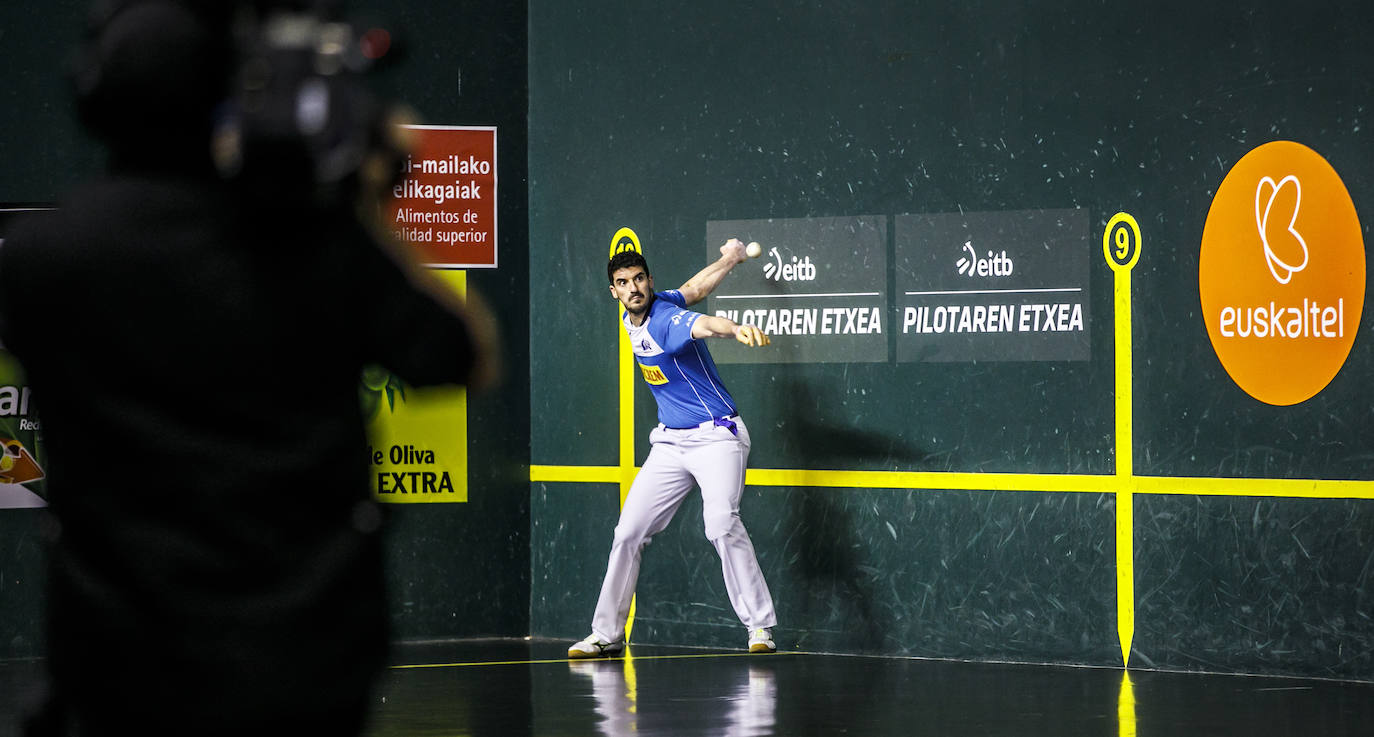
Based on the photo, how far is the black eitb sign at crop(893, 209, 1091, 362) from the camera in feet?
25.6

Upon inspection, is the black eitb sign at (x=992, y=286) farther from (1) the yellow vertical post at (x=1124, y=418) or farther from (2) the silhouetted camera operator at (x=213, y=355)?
(2) the silhouetted camera operator at (x=213, y=355)

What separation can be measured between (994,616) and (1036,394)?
0.96 meters

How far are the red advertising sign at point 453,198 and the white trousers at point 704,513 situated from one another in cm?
147

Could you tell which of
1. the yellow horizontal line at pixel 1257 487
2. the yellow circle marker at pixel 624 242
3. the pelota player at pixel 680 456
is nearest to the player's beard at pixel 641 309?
the pelota player at pixel 680 456

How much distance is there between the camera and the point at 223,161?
1833mm

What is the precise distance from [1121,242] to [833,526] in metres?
1.81

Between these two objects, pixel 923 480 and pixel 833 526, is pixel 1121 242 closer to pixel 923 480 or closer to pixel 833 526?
pixel 923 480

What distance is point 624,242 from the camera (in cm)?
893

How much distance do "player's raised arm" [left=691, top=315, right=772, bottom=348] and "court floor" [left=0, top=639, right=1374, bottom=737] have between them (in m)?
1.36

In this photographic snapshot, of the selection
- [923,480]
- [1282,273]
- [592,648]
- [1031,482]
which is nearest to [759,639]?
[592,648]

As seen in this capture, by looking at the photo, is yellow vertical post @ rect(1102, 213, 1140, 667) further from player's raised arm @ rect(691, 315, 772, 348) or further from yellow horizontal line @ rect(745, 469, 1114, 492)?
player's raised arm @ rect(691, 315, 772, 348)

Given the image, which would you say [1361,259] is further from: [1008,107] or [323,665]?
[323,665]

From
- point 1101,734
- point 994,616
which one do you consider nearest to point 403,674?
point 994,616

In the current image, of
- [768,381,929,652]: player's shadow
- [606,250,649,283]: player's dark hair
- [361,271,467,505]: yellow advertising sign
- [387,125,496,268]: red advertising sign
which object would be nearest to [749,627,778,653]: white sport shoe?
[768,381,929,652]: player's shadow
